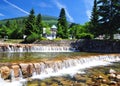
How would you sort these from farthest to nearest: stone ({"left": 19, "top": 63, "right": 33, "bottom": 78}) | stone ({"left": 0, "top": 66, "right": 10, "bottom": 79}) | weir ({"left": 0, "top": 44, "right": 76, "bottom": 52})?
weir ({"left": 0, "top": 44, "right": 76, "bottom": 52}) → stone ({"left": 19, "top": 63, "right": 33, "bottom": 78}) → stone ({"left": 0, "top": 66, "right": 10, "bottom": 79})

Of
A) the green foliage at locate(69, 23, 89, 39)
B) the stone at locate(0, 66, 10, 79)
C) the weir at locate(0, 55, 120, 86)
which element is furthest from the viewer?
the green foliage at locate(69, 23, 89, 39)

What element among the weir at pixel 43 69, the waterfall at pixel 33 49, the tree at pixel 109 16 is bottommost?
the weir at pixel 43 69

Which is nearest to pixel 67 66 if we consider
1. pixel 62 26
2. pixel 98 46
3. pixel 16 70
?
pixel 16 70

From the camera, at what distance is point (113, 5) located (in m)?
42.4

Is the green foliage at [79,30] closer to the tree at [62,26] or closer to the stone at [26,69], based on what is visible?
the tree at [62,26]

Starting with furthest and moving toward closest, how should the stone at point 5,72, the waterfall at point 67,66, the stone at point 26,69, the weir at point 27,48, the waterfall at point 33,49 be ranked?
the waterfall at point 33,49, the weir at point 27,48, the waterfall at point 67,66, the stone at point 26,69, the stone at point 5,72

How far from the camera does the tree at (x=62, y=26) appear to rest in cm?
6147

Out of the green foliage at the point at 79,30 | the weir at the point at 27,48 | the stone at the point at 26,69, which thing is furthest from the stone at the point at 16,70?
the green foliage at the point at 79,30

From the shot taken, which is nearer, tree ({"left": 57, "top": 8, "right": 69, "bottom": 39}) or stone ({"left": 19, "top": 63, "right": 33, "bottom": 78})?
stone ({"left": 19, "top": 63, "right": 33, "bottom": 78})

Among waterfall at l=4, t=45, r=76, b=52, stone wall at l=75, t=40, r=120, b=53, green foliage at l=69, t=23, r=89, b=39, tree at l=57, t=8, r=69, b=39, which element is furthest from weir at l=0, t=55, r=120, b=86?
green foliage at l=69, t=23, r=89, b=39

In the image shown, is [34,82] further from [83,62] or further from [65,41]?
[65,41]

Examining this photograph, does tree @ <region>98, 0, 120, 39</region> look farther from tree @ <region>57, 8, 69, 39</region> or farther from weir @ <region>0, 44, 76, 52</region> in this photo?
tree @ <region>57, 8, 69, 39</region>

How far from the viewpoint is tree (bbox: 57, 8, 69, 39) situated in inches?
2420

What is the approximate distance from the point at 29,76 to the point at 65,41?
98.1 feet
